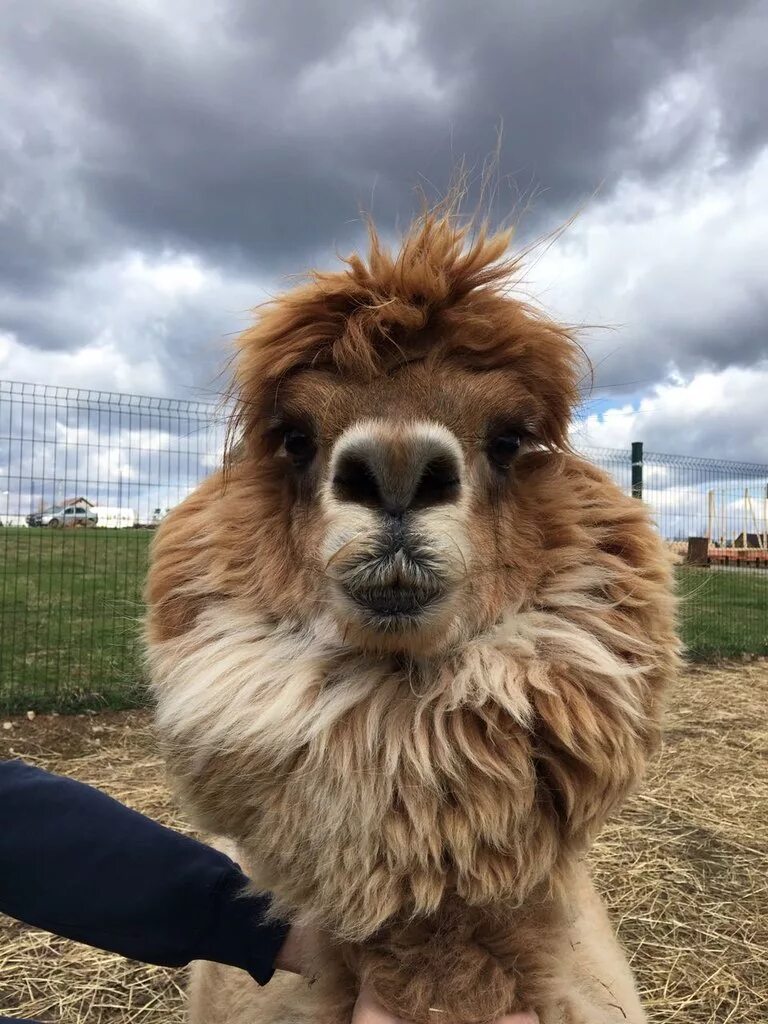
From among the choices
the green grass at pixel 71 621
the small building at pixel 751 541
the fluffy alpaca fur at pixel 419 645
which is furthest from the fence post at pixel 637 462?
the fluffy alpaca fur at pixel 419 645

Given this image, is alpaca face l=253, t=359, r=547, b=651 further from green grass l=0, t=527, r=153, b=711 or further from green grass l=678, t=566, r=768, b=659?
green grass l=678, t=566, r=768, b=659

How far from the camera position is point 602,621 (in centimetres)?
133

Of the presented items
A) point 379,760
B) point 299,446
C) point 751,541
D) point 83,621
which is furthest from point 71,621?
point 751,541

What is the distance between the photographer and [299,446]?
56.8 inches

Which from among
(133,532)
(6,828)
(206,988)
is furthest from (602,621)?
(133,532)

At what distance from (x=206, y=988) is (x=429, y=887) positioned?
3.62 ft

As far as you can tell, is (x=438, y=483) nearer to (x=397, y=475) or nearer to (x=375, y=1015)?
(x=397, y=475)

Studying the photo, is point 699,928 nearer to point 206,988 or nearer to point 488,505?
point 206,988

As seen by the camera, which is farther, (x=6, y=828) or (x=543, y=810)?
(x=6, y=828)

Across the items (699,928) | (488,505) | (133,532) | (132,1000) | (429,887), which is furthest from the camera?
(133,532)

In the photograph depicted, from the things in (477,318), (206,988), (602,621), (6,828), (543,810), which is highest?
(477,318)

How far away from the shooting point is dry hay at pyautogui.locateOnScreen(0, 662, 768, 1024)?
2.75 meters

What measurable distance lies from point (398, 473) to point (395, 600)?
0.69 ft

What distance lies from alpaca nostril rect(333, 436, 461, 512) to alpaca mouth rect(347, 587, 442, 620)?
125 mm
